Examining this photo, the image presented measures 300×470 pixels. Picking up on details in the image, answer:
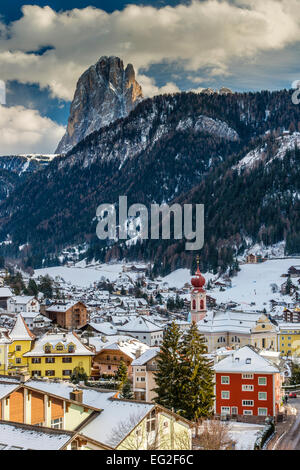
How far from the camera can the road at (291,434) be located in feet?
100

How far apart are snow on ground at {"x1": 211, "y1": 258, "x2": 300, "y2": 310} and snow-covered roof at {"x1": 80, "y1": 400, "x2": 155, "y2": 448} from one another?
97579mm

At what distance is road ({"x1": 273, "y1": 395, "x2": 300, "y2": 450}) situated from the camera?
100ft

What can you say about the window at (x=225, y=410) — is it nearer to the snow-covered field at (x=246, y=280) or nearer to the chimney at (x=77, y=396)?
the chimney at (x=77, y=396)

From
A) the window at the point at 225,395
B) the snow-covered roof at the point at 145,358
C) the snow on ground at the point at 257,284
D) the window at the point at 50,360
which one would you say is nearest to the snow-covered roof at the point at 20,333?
the window at the point at 50,360

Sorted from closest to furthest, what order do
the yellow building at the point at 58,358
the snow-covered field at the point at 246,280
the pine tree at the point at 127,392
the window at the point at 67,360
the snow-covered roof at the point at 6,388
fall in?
the snow-covered roof at the point at 6,388 < the pine tree at the point at 127,392 < the yellow building at the point at 58,358 < the window at the point at 67,360 < the snow-covered field at the point at 246,280

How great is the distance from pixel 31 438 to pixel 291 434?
2136 cm

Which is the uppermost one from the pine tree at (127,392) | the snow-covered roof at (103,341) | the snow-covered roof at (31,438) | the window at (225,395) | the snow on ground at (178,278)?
the snow on ground at (178,278)

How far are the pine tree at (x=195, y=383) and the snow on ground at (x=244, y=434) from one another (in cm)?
184

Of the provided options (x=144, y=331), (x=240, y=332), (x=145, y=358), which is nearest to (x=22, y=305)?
(x=144, y=331)

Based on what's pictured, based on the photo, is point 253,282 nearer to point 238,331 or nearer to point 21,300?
point 21,300

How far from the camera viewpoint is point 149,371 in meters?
43.8

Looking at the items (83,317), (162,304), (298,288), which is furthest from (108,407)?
(298,288)

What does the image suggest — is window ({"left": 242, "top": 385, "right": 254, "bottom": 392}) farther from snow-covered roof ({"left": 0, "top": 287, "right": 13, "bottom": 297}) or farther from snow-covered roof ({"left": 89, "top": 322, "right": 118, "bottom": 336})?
snow-covered roof ({"left": 0, "top": 287, "right": 13, "bottom": 297})
